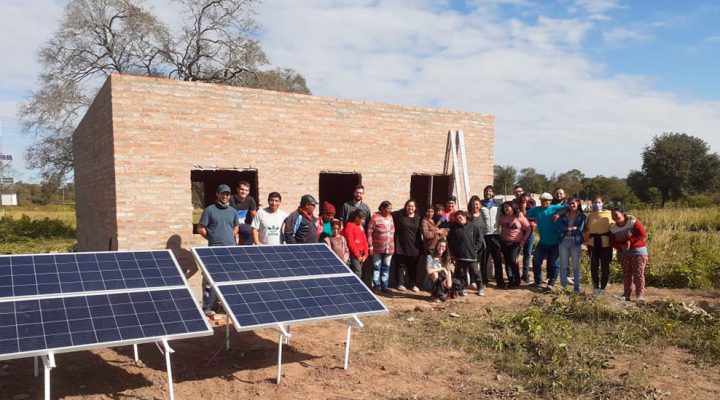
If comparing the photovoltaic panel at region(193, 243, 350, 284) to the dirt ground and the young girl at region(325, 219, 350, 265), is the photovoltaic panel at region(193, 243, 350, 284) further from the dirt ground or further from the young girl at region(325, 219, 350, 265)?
the young girl at region(325, 219, 350, 265)

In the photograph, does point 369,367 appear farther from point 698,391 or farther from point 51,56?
point 51,56

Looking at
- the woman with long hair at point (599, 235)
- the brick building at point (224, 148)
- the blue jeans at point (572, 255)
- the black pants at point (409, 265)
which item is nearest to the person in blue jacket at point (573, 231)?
the blue jeans at point (572, 255)

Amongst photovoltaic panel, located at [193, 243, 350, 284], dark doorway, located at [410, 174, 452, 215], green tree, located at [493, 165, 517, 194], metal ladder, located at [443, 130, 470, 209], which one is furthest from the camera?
green tree, located at [493, 165, 517, 194]

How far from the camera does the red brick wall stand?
803cm

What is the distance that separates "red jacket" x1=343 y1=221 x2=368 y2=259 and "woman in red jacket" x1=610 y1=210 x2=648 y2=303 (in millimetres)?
4112

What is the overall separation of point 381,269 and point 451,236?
1.39 metres

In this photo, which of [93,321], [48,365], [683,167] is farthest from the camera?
[683,167]

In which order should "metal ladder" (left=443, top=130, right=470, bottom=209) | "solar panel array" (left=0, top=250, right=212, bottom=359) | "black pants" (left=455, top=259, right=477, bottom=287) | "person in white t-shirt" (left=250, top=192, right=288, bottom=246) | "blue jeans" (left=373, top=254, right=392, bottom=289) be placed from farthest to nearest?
"metal ladder" (left=443, top=130, right=470, bottom=209)
"blue jeans" (left=373, top=254, right=392, bottom=289)
"black pants" (left=455, top=259, right=477, bottom=287)
"person in white t-shirt" (left=250, top=192, right=288, bottom=246)
"solar panel array" (left=0, top=250, right=212, bottom=359)

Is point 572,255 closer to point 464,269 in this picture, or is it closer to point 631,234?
point 631,234

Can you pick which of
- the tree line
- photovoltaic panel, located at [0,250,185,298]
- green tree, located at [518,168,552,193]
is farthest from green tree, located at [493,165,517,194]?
photovoltaic panel, located at [0,250,185,298]

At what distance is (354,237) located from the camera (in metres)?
8.10

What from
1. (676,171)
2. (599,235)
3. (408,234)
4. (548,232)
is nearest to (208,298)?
(408,234)

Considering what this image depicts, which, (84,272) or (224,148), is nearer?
(84,272)

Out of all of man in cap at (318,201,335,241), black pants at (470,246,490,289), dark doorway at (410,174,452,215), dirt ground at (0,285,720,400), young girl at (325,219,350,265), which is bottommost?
dirt ground at (0,285,720,400)
